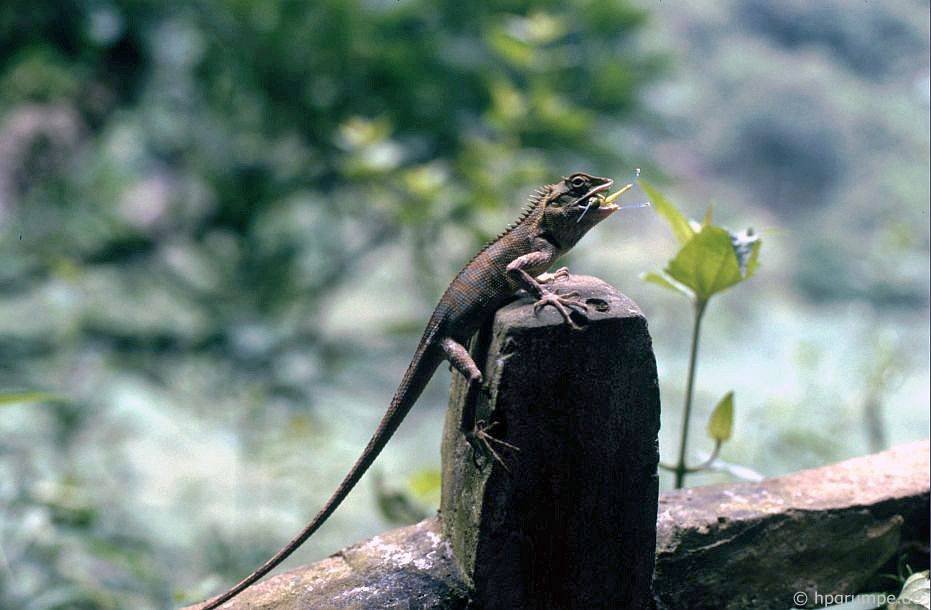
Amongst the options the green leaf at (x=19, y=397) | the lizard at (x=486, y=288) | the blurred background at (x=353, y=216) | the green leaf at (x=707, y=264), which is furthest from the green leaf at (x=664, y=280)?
the blurred background at (x=353, y=216)

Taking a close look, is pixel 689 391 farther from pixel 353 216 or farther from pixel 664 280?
pixel 353 216

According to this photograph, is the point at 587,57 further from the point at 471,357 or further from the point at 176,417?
the point at 471,357

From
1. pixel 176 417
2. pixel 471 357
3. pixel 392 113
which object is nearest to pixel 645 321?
pixel 471 357

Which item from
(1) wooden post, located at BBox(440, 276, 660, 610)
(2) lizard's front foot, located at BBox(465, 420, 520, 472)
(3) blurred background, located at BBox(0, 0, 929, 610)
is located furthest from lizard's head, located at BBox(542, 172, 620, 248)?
(3) blurred background, located at BBox(0, 0, 929, 610)

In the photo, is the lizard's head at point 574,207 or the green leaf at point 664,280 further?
the green leaf at point 664,280

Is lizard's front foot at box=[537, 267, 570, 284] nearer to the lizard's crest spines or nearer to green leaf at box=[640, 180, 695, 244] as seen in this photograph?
the lizard's crest spines

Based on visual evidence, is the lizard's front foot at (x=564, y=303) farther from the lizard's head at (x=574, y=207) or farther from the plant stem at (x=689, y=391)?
the plant stem at (x=689, y=391)
